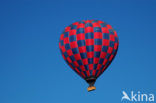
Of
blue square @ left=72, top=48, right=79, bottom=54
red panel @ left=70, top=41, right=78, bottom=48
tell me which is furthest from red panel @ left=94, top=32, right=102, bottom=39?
blue square @ left=72, top=48, right=79, bottom=54

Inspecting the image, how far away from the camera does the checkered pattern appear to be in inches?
2480

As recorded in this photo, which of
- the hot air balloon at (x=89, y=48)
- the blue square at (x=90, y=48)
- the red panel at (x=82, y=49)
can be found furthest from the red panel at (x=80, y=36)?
the blue square at (x=90, y=48)

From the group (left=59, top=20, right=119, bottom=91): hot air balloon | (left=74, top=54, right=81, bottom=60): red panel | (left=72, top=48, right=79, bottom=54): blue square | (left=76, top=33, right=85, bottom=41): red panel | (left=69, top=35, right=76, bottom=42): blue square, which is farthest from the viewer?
(left=69, top=35, right=76, bottom=42): blue square

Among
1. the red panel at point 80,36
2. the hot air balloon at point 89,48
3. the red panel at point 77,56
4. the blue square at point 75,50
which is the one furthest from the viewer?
the red panel at point 80,36

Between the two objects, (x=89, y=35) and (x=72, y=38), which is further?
(x=72, y=38)

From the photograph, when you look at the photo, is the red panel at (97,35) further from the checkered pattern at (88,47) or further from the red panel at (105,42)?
the red panel at (105,42)

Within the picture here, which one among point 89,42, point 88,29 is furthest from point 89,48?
point 88,29

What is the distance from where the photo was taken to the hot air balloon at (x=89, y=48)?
6297 cm

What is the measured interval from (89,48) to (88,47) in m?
0.14

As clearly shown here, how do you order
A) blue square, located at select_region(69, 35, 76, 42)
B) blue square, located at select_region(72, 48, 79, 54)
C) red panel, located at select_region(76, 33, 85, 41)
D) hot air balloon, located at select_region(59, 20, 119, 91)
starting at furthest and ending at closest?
blue square, located at select_region(69, 35, 76, 42) → red panel, located at select_region(76, 33, 85, 41) → blue square, located at select_region(72, 48, 79, 54) → hot air balloon, located at select_region(59, 20, 119, 91)

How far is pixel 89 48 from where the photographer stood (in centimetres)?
6312

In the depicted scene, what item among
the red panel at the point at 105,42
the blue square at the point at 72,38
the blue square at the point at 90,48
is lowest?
the blue square at the point at 90,48

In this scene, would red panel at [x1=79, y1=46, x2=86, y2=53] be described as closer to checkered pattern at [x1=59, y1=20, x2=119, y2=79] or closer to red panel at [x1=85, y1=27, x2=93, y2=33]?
checkered pattern at [x1=59, y1=20, x2=119, y2=79]

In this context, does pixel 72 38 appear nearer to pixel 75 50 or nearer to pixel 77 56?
pixel 75 50
